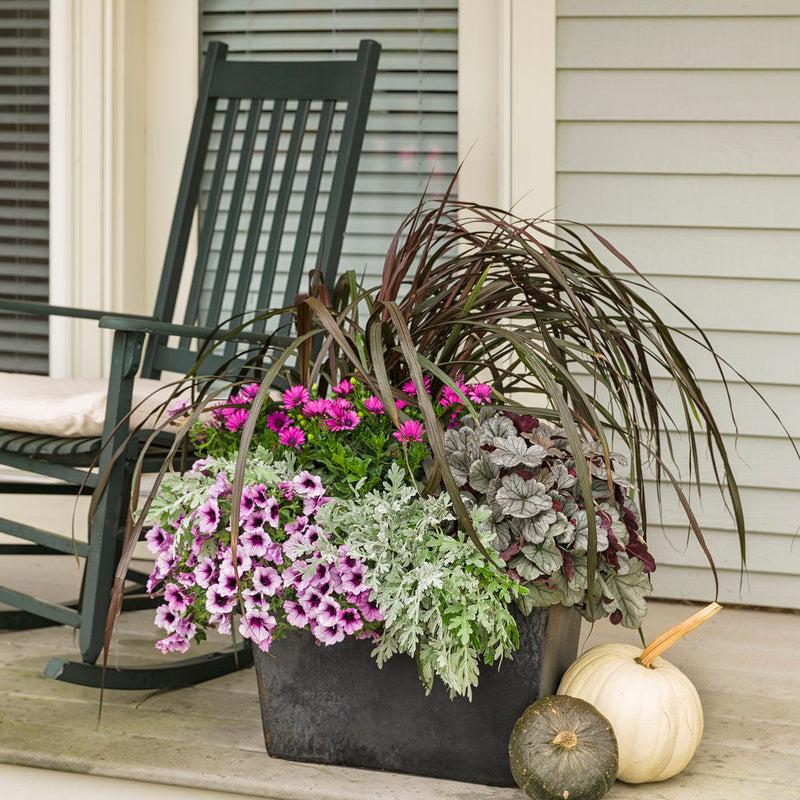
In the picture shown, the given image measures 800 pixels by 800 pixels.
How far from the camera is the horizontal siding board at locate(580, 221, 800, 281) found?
195cm

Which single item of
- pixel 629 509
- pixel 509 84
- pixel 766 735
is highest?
pixel 509 84

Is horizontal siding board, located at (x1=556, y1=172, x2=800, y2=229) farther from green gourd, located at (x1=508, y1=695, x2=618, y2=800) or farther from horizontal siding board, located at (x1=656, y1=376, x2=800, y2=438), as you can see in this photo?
green gourd, located at (x1=508, y1=695, x2=618, y2=800)

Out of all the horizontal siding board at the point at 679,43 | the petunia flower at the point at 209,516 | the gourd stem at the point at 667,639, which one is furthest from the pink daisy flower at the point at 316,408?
the horizontal siding board at the point at 679,43

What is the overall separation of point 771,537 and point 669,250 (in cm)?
68

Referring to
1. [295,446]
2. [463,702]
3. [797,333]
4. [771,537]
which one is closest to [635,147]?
[797,333]

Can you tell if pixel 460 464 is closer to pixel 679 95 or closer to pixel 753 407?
pixel 753 407

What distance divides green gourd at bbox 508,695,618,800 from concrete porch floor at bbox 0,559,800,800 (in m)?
0.08

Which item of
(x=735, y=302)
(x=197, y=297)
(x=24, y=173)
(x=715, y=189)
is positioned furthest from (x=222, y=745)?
(x=24, y=173)

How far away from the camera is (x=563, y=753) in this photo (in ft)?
3.42

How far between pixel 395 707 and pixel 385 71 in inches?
64.2

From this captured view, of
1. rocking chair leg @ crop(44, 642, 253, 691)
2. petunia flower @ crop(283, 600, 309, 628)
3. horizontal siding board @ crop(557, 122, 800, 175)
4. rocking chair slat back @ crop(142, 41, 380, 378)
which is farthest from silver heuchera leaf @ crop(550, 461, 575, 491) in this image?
horizontal siding board @ crop(557, 122, 800, 175)

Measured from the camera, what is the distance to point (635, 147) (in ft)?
6.51

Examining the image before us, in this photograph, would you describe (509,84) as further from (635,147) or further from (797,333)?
(797,333)

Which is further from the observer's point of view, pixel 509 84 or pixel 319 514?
pixel 509 84
